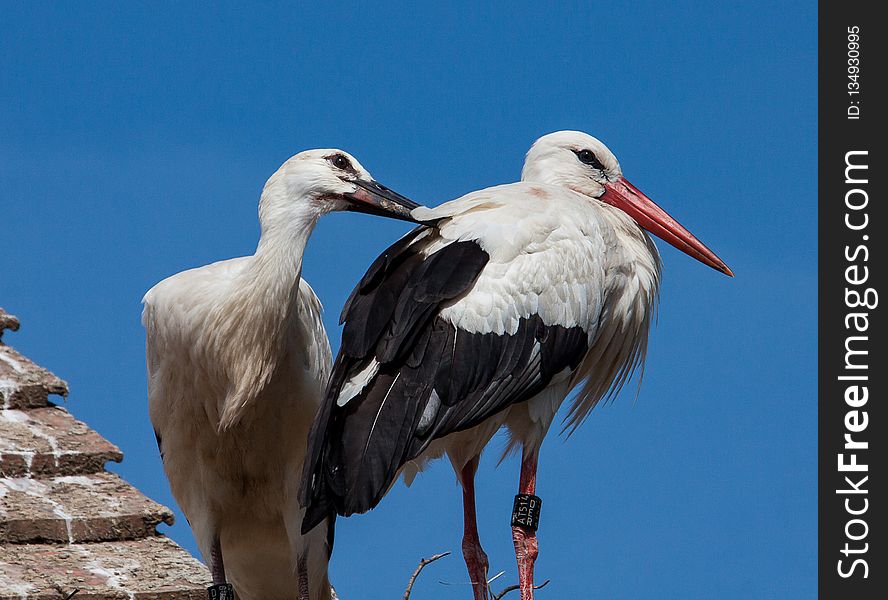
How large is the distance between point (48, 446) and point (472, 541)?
5.49 ft

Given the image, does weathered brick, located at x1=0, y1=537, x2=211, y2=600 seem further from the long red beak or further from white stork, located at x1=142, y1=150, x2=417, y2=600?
the long red beak

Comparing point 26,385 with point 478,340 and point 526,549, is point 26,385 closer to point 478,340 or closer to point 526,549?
point 478,340

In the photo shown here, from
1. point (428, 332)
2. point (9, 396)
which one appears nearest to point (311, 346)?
point (428, 332)

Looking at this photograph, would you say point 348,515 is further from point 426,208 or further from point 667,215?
point 667,215

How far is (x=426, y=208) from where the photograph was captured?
579 centimetres

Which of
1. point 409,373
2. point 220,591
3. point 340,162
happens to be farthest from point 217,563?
point 340,162

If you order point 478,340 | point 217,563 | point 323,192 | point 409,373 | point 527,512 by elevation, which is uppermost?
point 323,192

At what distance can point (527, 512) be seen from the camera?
5738 millimetres

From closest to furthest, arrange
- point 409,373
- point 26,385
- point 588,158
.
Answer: point 409,373 → point 26,385 → point 588,158

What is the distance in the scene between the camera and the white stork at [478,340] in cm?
515

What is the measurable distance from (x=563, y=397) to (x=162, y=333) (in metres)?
1.52

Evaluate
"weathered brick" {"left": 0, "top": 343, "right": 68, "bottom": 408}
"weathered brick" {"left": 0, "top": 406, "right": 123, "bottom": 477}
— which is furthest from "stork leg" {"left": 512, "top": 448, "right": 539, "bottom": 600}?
"weathered brick" {"left": 0, "top": 343, "right": 68, "bottom": 408}

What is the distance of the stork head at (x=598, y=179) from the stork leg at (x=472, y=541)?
48.1 inches

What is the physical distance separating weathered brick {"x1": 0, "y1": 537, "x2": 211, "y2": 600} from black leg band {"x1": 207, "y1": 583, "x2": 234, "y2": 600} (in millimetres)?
39
